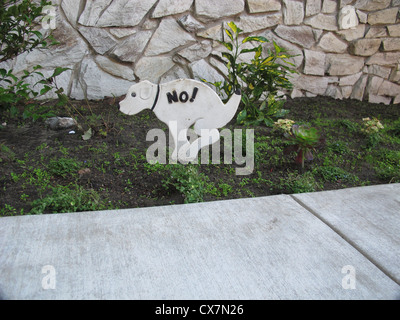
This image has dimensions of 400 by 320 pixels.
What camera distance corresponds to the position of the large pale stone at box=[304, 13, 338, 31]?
4629 millimetres

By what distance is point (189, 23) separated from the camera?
4.15 meters

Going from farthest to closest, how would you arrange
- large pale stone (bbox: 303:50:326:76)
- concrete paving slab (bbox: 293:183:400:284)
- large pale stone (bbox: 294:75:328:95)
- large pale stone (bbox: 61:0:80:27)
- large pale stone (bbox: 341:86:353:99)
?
large pale stone (bbox: 341:86:353:99)
large pale stone (bbox: 294:75:328:95)
large pale stone (bbox: 303:50:326:76)
large pale stone (bbox: 61:0:80:27)
concrete paving slab (bbox: 293:183:400:284)

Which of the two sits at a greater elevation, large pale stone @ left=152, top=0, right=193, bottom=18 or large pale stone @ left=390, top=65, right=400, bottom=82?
large pale stone @ left=152, top=0, right=193, bottom=18

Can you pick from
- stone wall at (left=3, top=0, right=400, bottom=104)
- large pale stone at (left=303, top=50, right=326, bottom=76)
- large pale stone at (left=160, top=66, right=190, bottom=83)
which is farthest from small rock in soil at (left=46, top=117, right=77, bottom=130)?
large pale stone at (left=303, top=50, right=326, bottom=76)

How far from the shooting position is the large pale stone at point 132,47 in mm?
4078

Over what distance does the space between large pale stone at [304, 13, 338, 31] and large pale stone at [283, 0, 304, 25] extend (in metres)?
0.11

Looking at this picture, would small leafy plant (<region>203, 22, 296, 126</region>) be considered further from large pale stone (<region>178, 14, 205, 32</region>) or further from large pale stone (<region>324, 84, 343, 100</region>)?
large pale stone (<region>324, 84, 343, 100</region>)

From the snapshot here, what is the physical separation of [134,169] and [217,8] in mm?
2434

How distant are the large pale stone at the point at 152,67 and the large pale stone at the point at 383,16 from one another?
2.79 metres

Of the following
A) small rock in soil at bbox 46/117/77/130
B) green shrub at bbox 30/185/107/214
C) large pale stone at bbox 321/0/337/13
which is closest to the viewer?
green shrub at bbox 30/185/107/214

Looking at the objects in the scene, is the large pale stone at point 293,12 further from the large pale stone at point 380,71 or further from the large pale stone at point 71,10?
the large pale stone at point 71,10

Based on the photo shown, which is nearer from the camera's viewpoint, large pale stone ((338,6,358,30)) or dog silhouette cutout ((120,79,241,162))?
dog silhouette cutout ((120,79,241,162))

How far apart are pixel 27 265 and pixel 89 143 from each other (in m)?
1.60
